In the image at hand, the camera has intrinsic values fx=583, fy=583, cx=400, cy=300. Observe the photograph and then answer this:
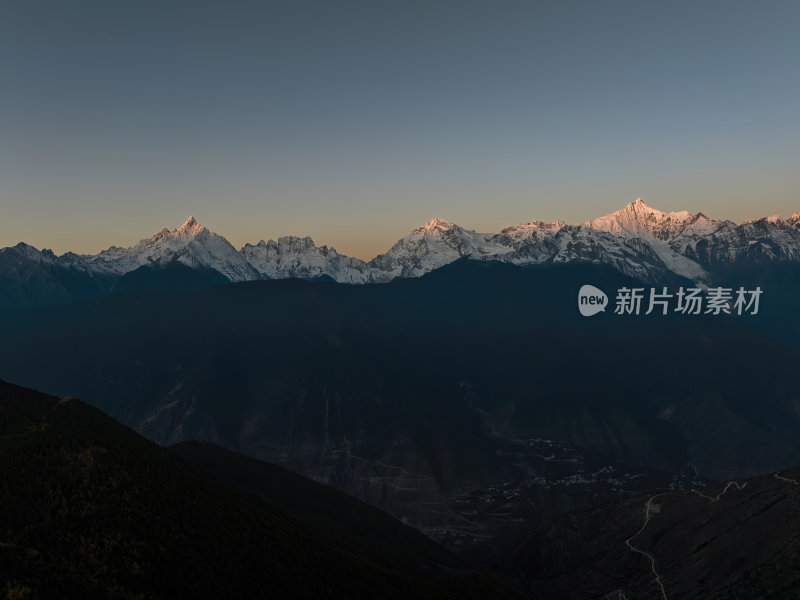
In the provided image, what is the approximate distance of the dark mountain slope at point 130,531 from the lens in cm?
8800

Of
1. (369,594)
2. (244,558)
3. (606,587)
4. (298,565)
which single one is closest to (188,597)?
(244,558)

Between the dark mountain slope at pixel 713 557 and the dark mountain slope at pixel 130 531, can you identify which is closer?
the dark mountain slope at pixel 130 531

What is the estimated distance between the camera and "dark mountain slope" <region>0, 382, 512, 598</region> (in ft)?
289

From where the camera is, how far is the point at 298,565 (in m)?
120

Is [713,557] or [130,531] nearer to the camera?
[130,531]

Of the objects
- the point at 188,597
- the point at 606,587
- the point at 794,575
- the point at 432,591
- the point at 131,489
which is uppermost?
the point at 131,489

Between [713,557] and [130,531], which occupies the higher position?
[130,531]

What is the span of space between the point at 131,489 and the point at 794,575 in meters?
154

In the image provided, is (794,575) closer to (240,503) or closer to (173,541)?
(240,503)

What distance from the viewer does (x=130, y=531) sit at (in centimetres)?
9881

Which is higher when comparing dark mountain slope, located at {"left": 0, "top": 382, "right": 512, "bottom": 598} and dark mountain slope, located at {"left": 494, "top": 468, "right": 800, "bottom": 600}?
dark mountain slope, located at {"left": 0, "top": 382, "right": 512, "bottom": 598}

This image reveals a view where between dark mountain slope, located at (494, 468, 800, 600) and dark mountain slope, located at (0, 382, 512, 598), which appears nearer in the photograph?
dark mountain slope, located at (0, 382, 512, 598)

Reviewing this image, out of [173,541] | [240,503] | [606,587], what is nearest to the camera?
[173,541]

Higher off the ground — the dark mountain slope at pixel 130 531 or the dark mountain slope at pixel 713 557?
the dark mountain slope at pixel 130 531
